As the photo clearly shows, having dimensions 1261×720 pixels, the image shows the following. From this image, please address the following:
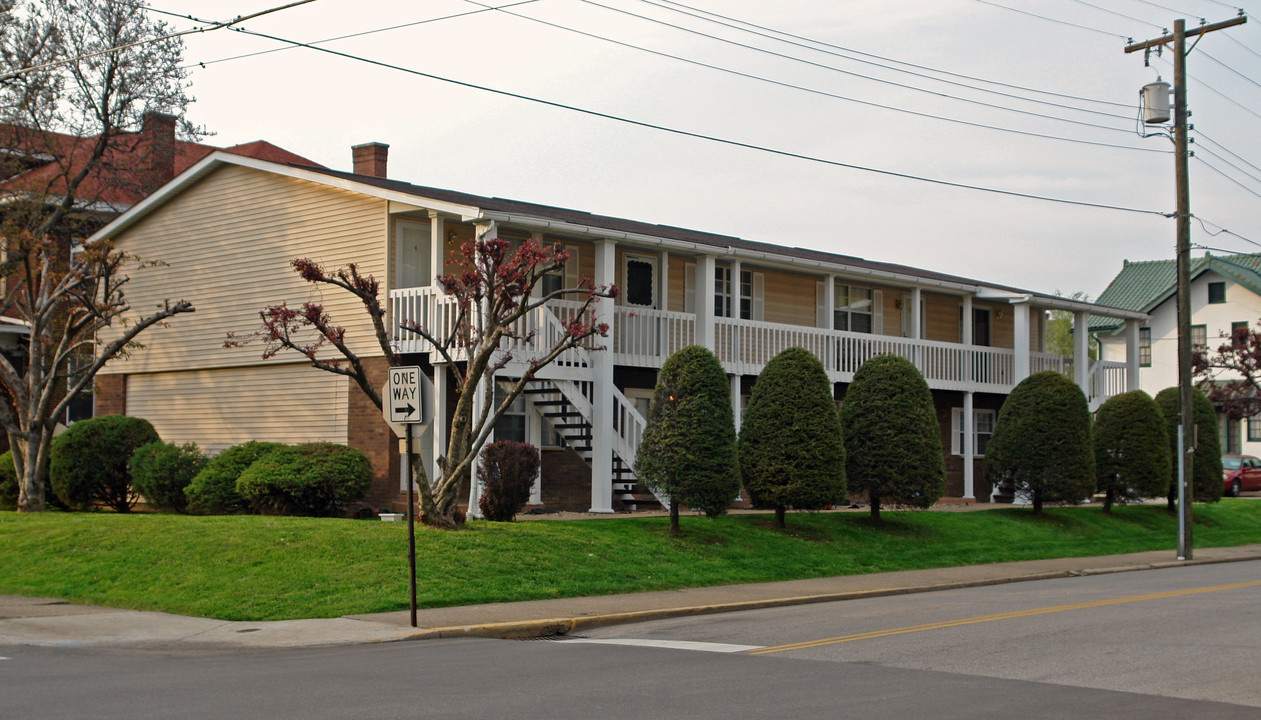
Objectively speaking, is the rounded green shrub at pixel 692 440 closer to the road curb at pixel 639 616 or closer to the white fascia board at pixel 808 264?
the road curb at pixel 639 616

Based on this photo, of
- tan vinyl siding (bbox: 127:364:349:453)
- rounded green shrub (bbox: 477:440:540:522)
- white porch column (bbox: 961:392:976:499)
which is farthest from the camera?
white porch column (bbox: 961:392:976:499)

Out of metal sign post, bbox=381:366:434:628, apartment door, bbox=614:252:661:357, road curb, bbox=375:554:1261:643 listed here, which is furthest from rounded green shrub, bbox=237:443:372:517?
road curb, bbox=375:554:1261:643

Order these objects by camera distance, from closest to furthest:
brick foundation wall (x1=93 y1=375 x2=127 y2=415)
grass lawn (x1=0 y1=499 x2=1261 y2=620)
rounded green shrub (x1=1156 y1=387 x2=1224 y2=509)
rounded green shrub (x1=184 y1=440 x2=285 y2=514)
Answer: grass lawn (x1=0 y1=499 x2=1261 y2=620) → rounded green shrub (x1=184 y1=440 x2=285 y2=514) → brick foundation wall (x1=93 y1=375 x2=127 y2=415) → rounded green shrub (x1=1156 y1=387 x2=1224 y2=509)

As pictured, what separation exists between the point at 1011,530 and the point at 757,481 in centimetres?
694

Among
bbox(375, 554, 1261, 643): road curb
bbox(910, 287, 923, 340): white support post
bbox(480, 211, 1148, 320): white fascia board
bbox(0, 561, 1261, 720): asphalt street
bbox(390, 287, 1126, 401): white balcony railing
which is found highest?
bbox(480, 211, 1148, 320): white fascia board

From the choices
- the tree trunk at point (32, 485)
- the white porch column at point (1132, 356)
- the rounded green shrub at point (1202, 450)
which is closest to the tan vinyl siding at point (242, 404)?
the tree trunk at point (32, 485)

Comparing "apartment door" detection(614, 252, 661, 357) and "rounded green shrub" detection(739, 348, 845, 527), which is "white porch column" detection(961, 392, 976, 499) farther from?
"rounded green shrub" detection(739, 348, 845, 527)

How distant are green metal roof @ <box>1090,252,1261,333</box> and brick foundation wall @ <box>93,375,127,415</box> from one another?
43.7m

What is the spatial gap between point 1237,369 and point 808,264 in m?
25.3

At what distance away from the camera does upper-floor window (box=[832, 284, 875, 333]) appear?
32.6 m

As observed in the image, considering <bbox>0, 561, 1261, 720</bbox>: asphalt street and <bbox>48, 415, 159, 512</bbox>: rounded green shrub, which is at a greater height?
<bbox>48, 415, 159, 512</bbox>: rounded green shrub

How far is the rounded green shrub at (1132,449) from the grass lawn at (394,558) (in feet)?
20.9

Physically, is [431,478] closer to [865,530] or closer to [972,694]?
[865,530]

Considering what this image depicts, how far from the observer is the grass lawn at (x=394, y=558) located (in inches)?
601
